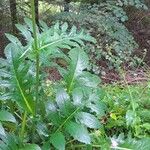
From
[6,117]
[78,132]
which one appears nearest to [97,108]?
[78,132]

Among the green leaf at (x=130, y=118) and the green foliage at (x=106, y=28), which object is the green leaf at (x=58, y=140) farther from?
the green foliage at (x=106, y=28)

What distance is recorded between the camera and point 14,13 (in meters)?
7.82

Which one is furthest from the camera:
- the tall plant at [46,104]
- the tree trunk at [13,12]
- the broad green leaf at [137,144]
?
the tree trunk at [13,12]

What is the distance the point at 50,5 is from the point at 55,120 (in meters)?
6.23

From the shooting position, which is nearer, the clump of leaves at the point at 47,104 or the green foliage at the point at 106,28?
the clump of leaves at the point at 47,104

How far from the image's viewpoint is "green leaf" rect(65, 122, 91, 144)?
8.04 feet

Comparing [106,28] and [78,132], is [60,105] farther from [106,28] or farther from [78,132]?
[106,28]

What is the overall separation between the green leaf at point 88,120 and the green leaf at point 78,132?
5 centimetres

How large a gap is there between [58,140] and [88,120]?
234mm

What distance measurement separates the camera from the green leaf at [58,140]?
2.41 m

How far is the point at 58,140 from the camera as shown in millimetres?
2457

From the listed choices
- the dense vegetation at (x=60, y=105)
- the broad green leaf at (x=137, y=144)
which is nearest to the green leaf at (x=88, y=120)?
the dense vegetation at (x=60, y=105)

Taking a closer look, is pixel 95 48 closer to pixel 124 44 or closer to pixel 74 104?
pixel 124 44

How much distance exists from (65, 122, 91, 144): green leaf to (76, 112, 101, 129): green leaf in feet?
0.16
